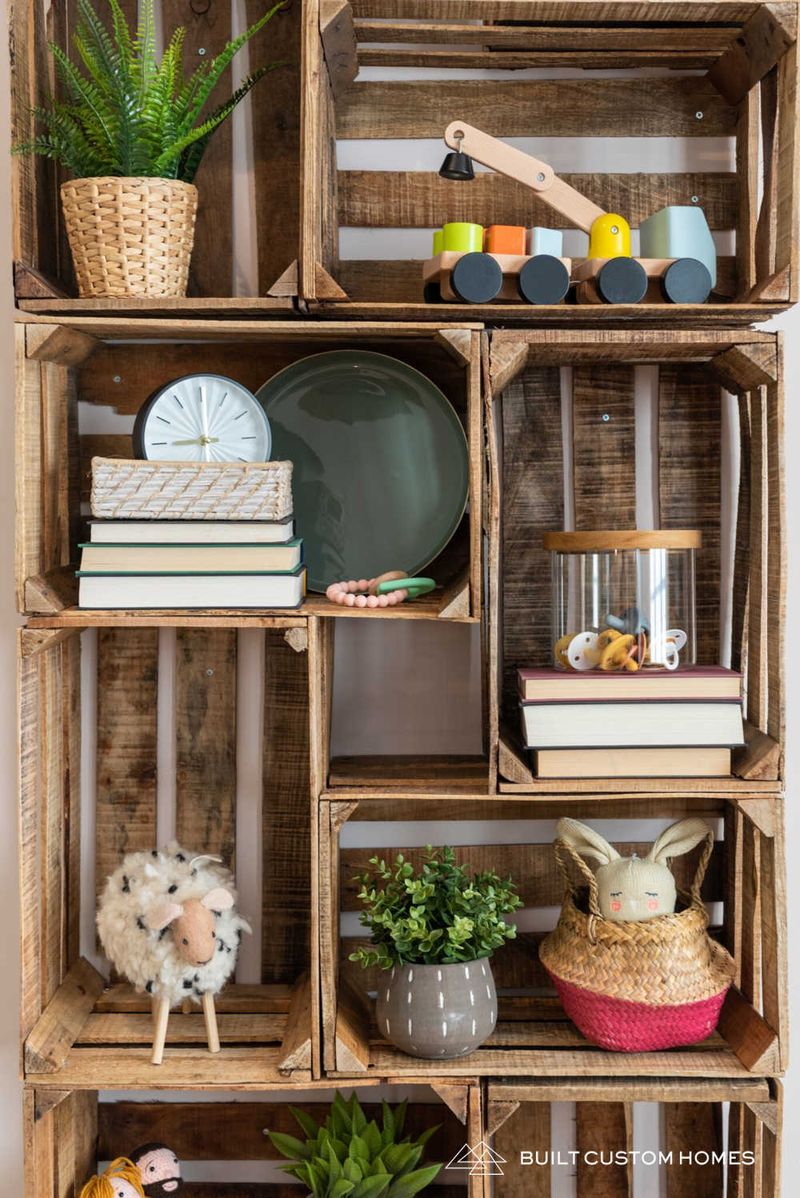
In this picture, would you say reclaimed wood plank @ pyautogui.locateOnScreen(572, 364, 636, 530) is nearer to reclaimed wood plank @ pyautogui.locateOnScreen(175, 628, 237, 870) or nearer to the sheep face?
reclaimed wood plank @ pyautogui.locateOnScreen(175, 628, 237, 870)

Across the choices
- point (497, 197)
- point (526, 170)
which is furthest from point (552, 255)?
point (497, 197)

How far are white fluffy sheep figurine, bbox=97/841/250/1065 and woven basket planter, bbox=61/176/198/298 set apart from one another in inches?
30.4

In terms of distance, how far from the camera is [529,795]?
1396 mm

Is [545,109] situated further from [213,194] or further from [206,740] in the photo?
[206,740]

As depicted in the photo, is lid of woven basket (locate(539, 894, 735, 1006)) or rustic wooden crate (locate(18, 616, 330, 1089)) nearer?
lid of woven basket (locate(539, 894, 735, 1006))

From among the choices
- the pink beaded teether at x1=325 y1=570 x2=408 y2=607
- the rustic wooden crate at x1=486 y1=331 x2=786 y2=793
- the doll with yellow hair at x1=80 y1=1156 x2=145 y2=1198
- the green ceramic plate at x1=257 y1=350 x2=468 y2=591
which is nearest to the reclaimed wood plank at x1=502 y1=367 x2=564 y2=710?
the rustic wooden crate at x1=486 y1=331 x2=786 y2=793

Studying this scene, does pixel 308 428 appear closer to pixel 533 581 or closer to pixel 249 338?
pixel 249 338

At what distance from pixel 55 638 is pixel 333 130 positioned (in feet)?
2.72

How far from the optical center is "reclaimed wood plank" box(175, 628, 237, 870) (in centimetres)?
167

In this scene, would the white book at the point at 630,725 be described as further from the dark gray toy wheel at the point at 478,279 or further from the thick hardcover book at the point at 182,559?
the dark gray toy wheel at the point at 478,279

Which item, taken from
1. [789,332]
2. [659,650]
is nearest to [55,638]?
[659,650]

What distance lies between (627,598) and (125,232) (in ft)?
2.60

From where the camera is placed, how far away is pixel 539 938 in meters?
1.67

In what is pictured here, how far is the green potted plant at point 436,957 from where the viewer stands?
1.38 metres
